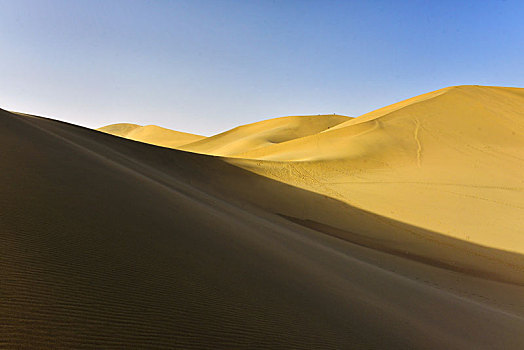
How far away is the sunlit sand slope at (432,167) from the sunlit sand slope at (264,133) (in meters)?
27.9

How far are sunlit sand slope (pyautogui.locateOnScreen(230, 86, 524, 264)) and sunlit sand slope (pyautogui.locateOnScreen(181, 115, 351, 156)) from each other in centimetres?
2786

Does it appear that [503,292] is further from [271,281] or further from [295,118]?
[295,118]

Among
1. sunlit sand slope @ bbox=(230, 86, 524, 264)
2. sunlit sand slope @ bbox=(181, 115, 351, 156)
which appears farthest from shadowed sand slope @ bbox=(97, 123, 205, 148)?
sunlit sand slope @ bbox=(230, 86, 524, 264)

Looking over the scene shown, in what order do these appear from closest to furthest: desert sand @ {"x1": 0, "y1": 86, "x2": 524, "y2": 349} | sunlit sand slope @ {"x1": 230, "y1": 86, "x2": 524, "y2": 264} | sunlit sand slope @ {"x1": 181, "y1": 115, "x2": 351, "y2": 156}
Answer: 1. desert sand @ {"x1": 0, "y1": 86, "x2": 524, "y2": 349}
2. sunlit sand slope @ {"x1": 230, "y1": 86, "x2": 524, "y2": 264}
3. sunlit sand slope @ {"x1": 181, "y1": 115, "x2": 351, "y2": 156}

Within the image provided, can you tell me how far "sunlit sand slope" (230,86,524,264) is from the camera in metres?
13.1

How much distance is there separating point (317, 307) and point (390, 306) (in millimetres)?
1680

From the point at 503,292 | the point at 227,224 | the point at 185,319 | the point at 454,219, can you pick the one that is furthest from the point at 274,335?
the point at 454,219

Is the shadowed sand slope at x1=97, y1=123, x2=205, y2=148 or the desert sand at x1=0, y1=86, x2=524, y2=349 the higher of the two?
the shadowed sand slope at x1=97, y1=123, x2=205, y2=148

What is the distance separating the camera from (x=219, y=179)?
1703 cm

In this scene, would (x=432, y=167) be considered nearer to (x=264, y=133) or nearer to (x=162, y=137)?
(x=264, y=133)

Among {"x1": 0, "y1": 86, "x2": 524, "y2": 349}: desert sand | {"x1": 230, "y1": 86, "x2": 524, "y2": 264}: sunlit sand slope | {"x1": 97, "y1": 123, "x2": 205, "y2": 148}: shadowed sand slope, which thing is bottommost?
{"x1": 0, "y1": 86, "x2": 524, "y2": 349}: desert sand

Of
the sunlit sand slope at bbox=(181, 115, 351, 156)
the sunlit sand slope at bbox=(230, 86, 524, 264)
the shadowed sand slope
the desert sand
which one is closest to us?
the desert sand

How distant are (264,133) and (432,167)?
50173 mm

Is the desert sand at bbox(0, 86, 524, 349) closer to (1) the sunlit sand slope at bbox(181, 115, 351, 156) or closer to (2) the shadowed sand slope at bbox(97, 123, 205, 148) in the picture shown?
(1) the sunlit sand slope at bbox(181, 115, 351, 156)
